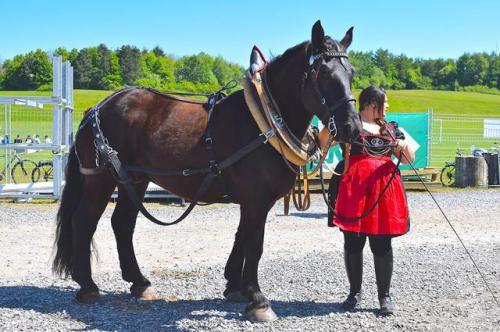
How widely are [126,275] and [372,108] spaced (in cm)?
267

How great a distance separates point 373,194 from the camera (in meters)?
4.73

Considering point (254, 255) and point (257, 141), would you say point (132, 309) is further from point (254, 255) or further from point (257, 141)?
point (257, 141)

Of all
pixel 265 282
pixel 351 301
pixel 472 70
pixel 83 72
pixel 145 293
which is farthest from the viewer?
pixel 472 70

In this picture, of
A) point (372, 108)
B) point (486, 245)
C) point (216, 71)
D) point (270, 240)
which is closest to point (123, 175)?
point (372, 108)

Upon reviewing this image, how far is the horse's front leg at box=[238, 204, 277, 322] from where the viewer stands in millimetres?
4547

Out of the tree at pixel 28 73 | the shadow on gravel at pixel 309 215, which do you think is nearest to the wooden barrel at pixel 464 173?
the shadow on gravel at pixel 309 215

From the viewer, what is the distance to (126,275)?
5.42 meters

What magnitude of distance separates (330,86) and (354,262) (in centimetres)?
163

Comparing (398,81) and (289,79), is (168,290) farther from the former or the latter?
(398,81)

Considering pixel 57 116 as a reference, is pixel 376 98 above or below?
below

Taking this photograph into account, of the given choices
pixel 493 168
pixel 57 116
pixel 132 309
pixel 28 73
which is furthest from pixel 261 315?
pixel 28 73

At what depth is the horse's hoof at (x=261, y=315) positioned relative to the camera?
4.57 m

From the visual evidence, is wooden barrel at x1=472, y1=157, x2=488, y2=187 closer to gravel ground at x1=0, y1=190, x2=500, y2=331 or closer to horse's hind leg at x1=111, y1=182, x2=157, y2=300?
gravel ground at x1=0, y1=190, x2=500, y2=331

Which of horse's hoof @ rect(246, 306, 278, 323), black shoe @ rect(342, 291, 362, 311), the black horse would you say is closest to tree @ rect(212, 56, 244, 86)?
the black horse
